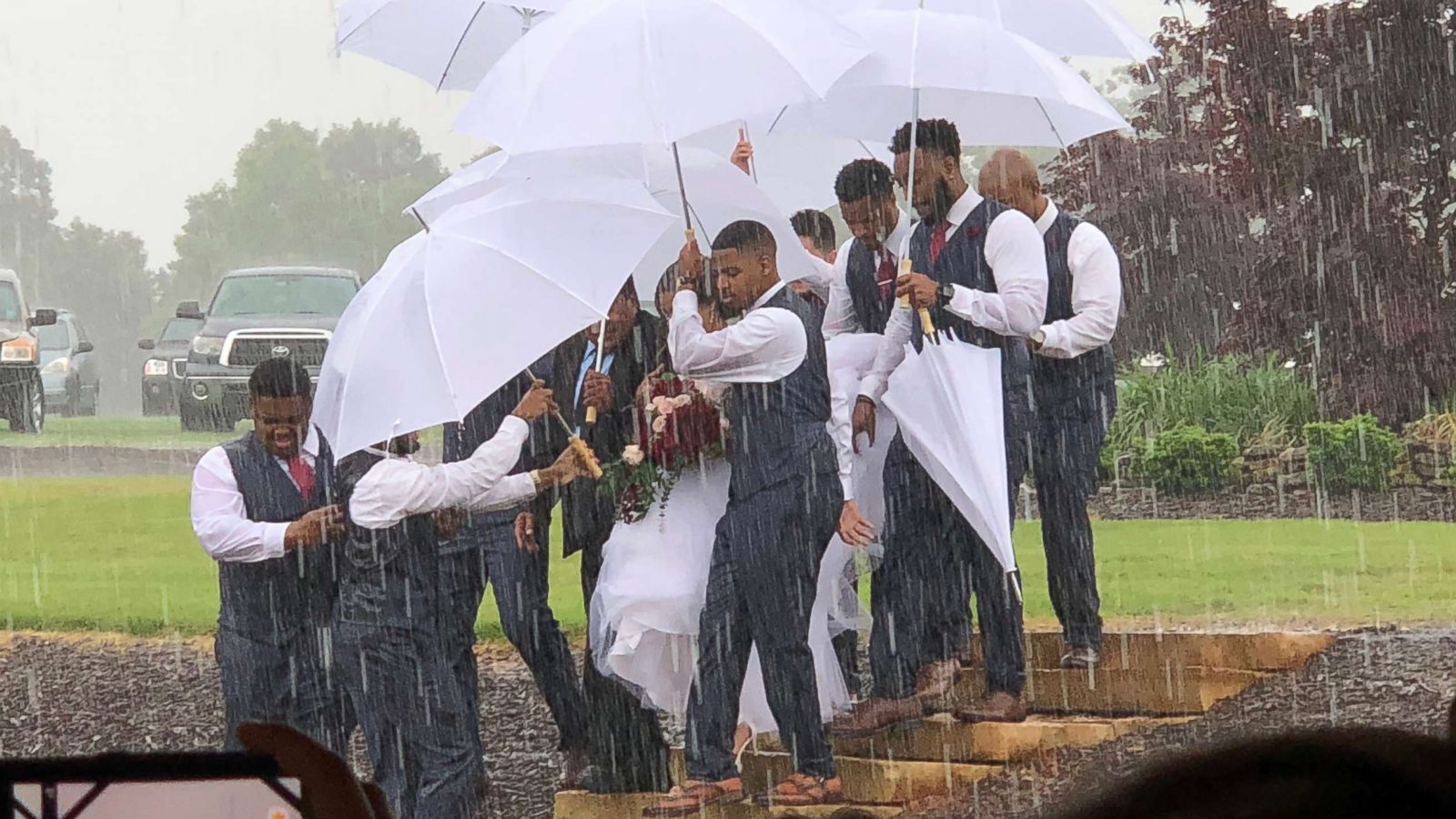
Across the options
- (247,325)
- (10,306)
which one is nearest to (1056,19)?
(247,325)

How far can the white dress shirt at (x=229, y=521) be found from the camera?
12.3 feet

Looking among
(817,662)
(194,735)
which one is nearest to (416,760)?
(817,662)

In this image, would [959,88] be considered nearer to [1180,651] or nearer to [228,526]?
[1180,651]

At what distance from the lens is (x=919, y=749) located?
438 cm

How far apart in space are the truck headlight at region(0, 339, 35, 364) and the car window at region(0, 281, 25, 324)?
9 centimetres

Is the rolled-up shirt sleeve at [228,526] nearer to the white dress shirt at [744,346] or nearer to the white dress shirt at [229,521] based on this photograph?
the white dress shirt at [229,521]

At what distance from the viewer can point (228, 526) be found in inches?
148

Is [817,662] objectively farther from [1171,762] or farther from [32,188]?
[32,188]

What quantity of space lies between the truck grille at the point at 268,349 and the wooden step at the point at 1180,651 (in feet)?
6.62

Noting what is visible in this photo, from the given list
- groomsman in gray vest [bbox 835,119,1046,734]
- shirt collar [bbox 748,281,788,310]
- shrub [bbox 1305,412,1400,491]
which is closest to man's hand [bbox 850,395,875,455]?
groomsman in gray vest [bbox 835,119,1046,734]

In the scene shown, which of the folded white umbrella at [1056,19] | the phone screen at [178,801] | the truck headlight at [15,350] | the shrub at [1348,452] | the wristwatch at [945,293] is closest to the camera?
the phone screen at [178,801]

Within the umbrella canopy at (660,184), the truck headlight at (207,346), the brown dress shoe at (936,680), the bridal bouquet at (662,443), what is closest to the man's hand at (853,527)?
the bridal bouquet at (662,443)

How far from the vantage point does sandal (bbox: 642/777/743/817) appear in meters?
4.07

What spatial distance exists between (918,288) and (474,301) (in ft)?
3.39
